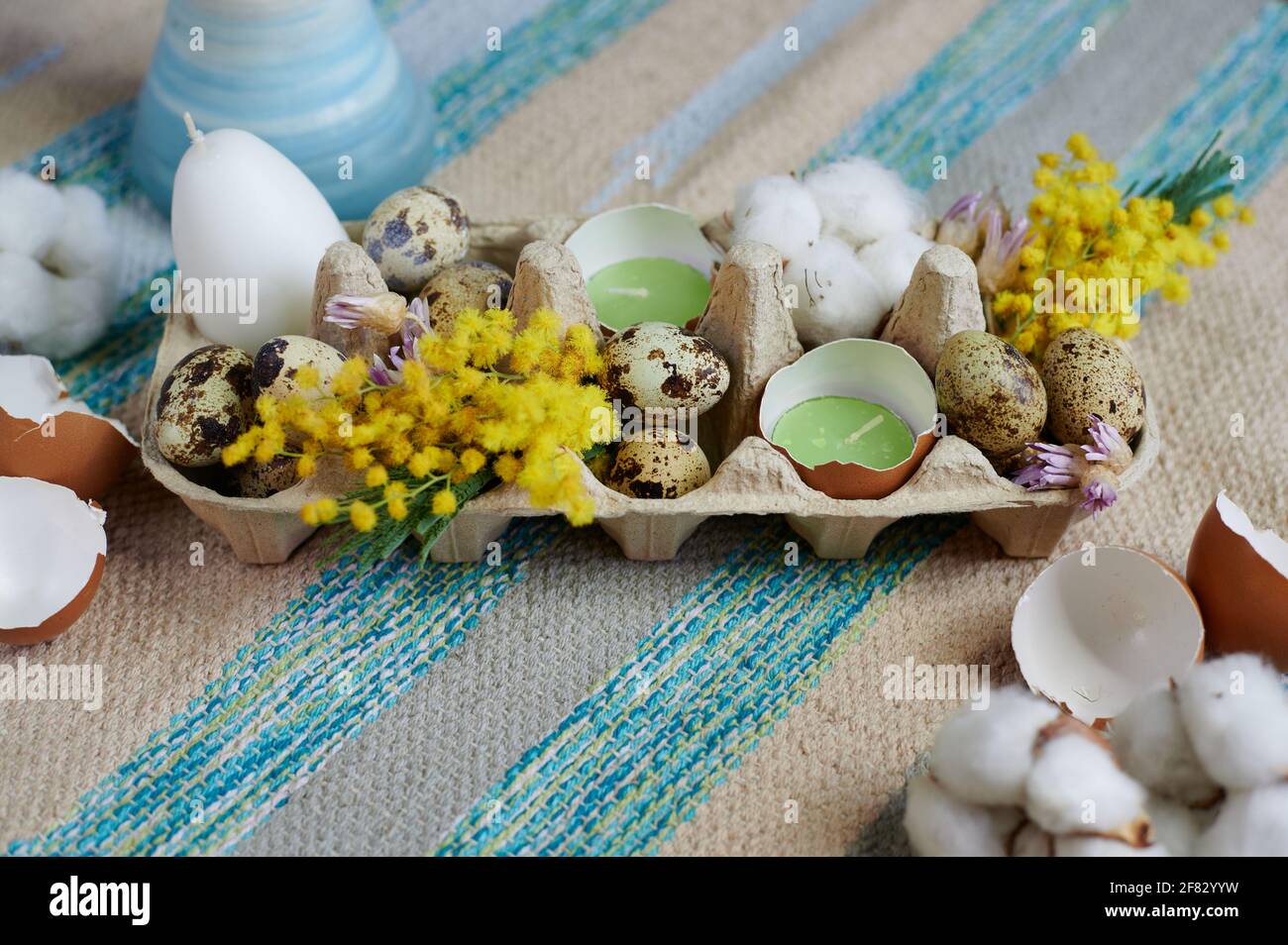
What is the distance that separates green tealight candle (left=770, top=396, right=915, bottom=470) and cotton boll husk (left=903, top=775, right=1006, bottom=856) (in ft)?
0.72

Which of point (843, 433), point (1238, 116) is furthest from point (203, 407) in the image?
point (1238, 116)

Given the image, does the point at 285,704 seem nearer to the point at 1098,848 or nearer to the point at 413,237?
the point at 413,237

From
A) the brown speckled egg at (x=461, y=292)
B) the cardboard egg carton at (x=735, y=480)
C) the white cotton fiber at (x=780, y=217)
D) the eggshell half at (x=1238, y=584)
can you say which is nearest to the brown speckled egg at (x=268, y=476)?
the cardboard egg carton at (x=735, y=480)

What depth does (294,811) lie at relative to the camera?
0.70 metres

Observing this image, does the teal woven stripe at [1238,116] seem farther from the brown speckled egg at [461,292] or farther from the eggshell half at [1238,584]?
the brown speckled egg at [461,292]

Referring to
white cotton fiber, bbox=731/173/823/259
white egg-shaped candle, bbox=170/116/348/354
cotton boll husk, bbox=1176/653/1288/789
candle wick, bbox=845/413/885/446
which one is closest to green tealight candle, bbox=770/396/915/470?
candle wick, bbox=845/413/885/446

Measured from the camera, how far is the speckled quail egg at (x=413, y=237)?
2.65 feet

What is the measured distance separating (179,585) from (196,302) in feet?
0.66

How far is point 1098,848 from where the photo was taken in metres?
0.57

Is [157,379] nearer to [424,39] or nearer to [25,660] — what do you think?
[25,660]

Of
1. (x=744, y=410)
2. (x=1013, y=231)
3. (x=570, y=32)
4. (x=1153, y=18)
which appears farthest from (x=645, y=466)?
(x=1153, y=18)

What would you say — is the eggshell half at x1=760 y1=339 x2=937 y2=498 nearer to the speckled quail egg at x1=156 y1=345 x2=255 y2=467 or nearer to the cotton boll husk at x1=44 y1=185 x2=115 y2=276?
the speckled quail egg at x1=156 y1=345 x2=255 y2=467

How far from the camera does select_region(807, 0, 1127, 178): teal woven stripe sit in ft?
3.72

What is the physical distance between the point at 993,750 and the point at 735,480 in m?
0.23
